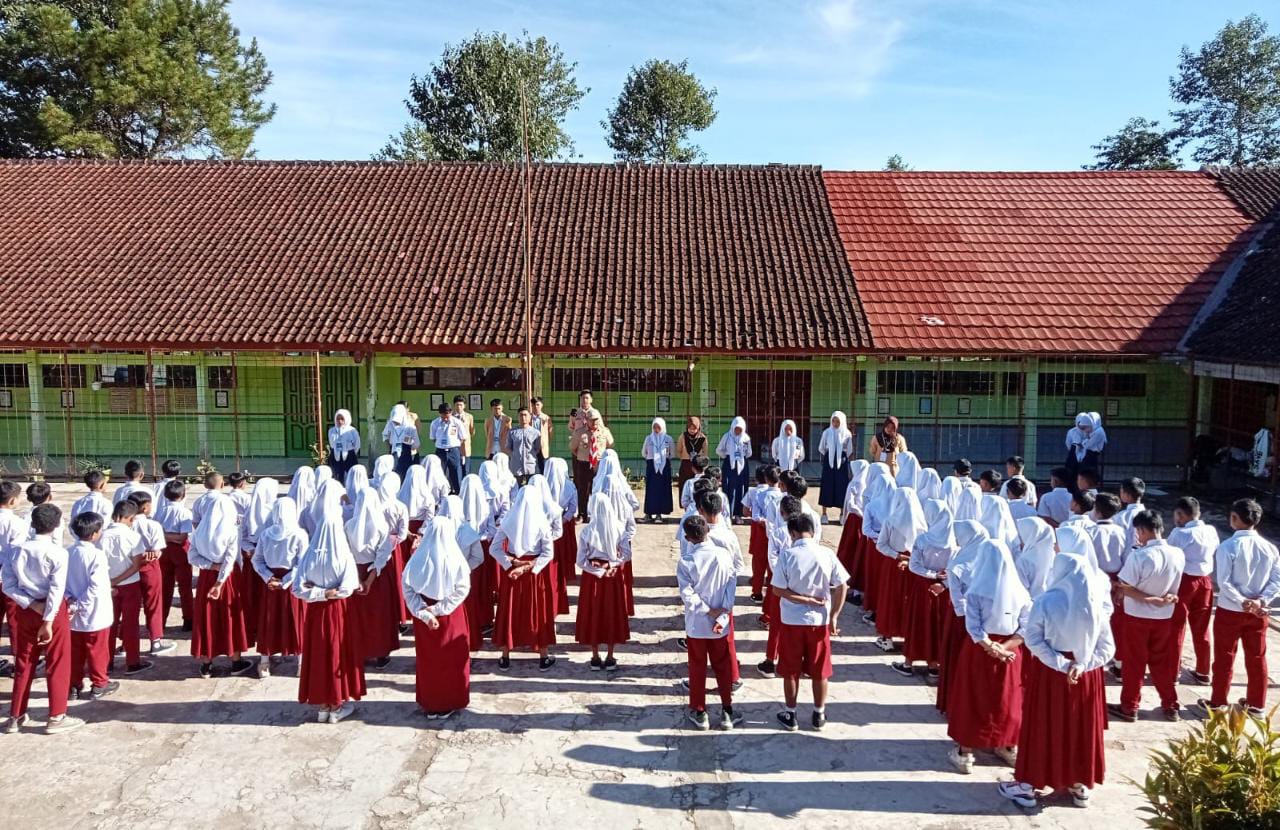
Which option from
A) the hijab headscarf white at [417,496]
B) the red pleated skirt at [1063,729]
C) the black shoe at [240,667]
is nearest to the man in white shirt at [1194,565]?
the red pleated skirt at [1063,729]

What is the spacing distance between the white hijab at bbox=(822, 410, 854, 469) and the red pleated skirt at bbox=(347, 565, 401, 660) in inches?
270

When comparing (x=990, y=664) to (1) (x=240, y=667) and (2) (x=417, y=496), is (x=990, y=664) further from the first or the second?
(1) (x=240, y=667)

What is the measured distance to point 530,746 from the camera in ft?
21.2

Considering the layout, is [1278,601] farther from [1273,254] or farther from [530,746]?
[1273,254]

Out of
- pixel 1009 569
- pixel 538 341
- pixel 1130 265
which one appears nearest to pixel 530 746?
pixel 1009 569

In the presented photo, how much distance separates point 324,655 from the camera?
669 cm

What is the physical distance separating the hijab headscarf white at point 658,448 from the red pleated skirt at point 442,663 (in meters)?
6.15

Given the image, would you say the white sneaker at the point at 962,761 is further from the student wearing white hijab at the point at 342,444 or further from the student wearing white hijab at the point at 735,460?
the student wearing white hijab at the point at 342,444

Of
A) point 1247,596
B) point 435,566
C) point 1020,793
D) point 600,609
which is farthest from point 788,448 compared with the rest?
point 1020,793

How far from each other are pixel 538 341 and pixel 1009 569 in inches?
445

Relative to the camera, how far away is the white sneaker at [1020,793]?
5.60 metres

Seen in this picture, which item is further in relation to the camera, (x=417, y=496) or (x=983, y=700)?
(x=417, y=496)

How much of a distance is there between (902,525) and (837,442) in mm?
4946

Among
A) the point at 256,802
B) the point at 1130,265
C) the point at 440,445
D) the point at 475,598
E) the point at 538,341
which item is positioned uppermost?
the point at 1130,265
